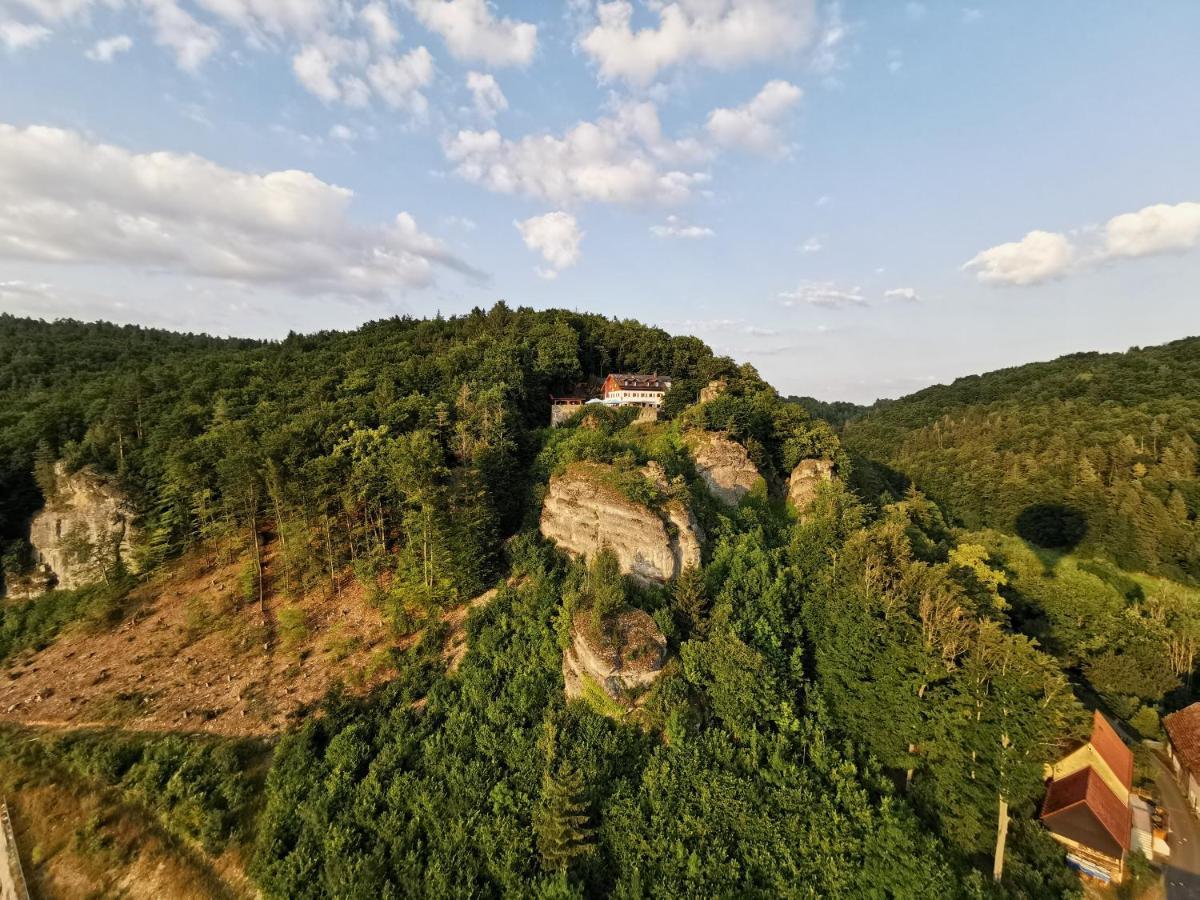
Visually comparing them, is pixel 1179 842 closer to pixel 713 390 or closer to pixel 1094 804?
pixel 1094 804

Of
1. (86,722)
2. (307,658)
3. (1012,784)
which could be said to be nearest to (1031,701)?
(1012,784)

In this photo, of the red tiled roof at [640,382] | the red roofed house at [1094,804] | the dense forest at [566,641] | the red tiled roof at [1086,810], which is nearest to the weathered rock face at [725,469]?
the dense forest at [566,641]

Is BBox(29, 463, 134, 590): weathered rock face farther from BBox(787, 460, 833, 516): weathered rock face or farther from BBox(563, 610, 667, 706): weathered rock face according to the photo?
Answer: BBox(787, 460, 833, 516): weathered rock face

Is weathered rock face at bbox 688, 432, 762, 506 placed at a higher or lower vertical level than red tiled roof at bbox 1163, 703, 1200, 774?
higher

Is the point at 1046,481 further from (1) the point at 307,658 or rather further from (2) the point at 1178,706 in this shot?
(1) the point at 307,658

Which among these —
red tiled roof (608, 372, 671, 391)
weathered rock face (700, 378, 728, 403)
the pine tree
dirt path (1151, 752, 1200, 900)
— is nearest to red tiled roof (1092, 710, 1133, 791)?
dirt path (1151, 752, 1200, 900)

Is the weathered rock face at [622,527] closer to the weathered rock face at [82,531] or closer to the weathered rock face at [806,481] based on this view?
the weathered rock face at [806,481]
